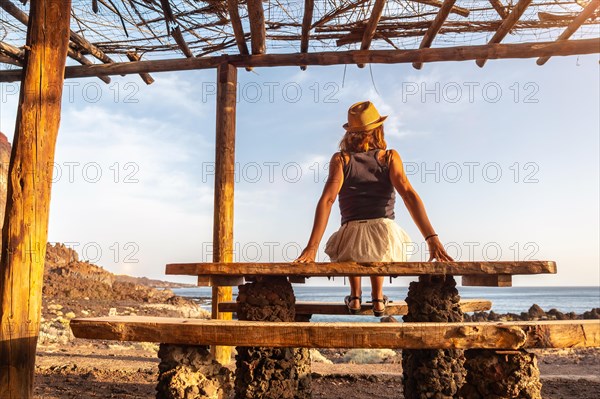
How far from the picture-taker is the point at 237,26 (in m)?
6.82

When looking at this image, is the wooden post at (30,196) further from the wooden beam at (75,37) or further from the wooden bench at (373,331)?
the wooden beam at (75,37)

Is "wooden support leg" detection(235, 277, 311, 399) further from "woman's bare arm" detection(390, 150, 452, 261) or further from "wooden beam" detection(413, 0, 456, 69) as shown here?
"wooden beam" detection(413, 0, 456, 69)

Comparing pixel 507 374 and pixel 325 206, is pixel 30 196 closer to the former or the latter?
pixel 325 206

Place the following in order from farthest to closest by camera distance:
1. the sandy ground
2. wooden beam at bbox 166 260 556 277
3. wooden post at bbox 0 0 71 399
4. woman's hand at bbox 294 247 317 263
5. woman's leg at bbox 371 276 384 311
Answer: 1. the sandy ground
2. woman's leg at bbox 371 276 384 311
3. wooden post at bbox 0 0 71 399
4. woman's hand at bbox 294 247 317 263
5. wooden beam at bbox 166 260 556 277

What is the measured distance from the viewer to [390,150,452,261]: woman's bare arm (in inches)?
150

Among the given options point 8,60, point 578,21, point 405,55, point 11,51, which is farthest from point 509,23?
point 8,60

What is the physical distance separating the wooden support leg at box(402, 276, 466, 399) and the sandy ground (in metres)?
1.40

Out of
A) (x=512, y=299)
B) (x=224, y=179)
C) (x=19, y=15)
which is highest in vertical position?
(x=19, y=15)

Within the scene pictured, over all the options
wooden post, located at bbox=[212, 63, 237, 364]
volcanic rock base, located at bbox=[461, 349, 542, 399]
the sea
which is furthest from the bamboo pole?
the sea

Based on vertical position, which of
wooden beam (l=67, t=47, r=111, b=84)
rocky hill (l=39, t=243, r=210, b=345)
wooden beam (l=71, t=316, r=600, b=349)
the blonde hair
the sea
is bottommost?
the sea

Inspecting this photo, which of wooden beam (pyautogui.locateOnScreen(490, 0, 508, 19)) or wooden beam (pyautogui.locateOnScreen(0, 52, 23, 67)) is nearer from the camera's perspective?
wooden beam (pyautogui.locateOnScreen(490, 0, 508, 19))

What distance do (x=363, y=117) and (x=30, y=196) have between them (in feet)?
9.49

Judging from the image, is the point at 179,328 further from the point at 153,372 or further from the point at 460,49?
the point at 460,49

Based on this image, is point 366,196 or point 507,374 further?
point 366,196
